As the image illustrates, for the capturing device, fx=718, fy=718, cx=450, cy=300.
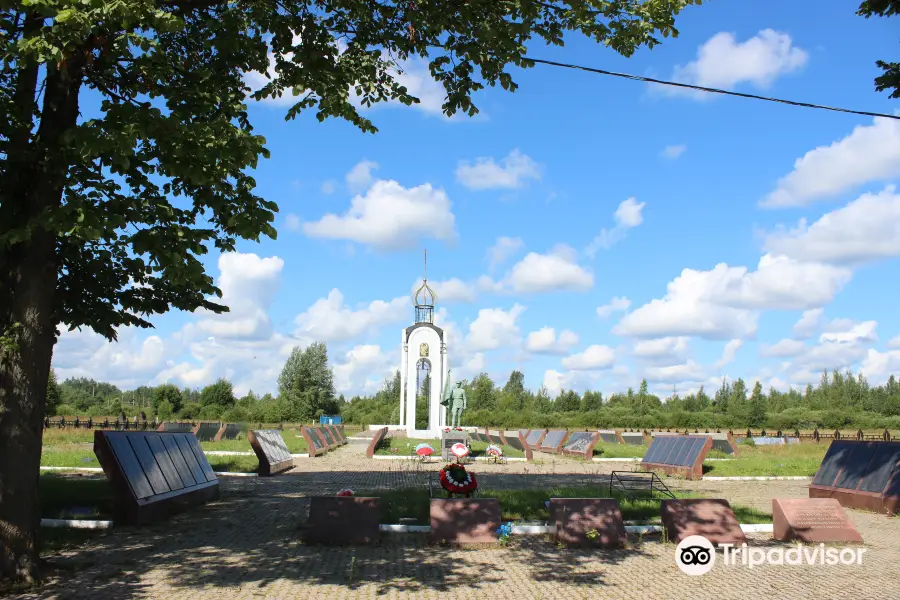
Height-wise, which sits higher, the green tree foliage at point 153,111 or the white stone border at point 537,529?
the green tree foliage at point 153,111

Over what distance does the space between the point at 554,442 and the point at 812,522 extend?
23922 millimetres

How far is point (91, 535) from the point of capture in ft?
33.5

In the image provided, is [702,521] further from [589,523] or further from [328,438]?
[328,438]

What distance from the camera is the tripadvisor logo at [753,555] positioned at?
913 cm

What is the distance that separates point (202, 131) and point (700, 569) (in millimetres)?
7690

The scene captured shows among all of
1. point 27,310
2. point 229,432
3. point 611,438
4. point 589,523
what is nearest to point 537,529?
point 589,523

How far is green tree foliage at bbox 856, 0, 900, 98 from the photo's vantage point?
39.2 ft

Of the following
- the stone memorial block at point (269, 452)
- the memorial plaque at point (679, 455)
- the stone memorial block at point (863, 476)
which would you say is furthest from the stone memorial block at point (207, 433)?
the stone memorial block at point (863, 476)

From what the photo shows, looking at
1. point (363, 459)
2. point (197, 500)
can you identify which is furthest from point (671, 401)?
point (197, 500)

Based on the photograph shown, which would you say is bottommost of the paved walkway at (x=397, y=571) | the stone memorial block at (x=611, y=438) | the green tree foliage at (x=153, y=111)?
the paved walkway at (x=397, y=571)

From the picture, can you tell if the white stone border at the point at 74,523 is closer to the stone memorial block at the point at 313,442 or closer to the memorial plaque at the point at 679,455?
the memorial plaque at the point at 679,455

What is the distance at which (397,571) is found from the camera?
8492mm

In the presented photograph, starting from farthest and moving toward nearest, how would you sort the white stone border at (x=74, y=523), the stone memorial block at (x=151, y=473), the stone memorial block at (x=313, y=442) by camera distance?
the stone memorial block at (x=313, y=442), the stone memorial block at (x=151, y=473), the white stone border at (x=74, y=523)

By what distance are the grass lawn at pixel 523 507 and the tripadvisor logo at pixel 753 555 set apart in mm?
1993
